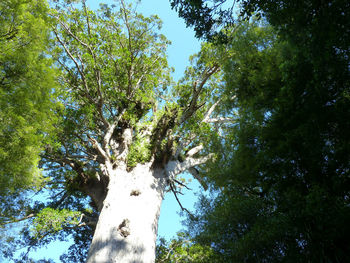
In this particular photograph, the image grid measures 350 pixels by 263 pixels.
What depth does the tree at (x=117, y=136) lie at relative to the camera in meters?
5.46

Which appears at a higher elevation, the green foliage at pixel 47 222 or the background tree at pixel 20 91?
the background tree at pixel 20 91

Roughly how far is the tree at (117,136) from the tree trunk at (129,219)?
0.07 ft

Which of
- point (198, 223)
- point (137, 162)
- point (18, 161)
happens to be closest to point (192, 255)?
point (198, 223)

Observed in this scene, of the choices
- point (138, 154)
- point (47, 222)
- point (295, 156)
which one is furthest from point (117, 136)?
point (295, 156)

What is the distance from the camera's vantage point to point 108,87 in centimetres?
876

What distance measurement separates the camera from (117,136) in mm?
8570

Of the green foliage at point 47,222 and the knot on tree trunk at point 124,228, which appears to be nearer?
the knot on tree trunk at point 124,228

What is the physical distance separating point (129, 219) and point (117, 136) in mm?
4114

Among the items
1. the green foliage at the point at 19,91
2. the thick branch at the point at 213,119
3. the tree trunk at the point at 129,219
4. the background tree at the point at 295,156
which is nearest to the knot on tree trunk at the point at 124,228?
the tree trunk at the point at 129,219

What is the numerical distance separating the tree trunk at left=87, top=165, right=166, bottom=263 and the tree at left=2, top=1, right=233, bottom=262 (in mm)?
A: 22

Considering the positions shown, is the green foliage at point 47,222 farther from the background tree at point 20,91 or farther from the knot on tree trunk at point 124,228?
the knot on tree trunk at point 124,228

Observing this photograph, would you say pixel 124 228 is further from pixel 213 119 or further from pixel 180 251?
pixel 213 119

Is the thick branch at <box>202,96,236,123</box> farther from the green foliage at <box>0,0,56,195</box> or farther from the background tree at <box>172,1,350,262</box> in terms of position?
the green foliage at <box>0,0,56,195</box>

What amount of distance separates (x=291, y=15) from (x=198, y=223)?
5.37m
